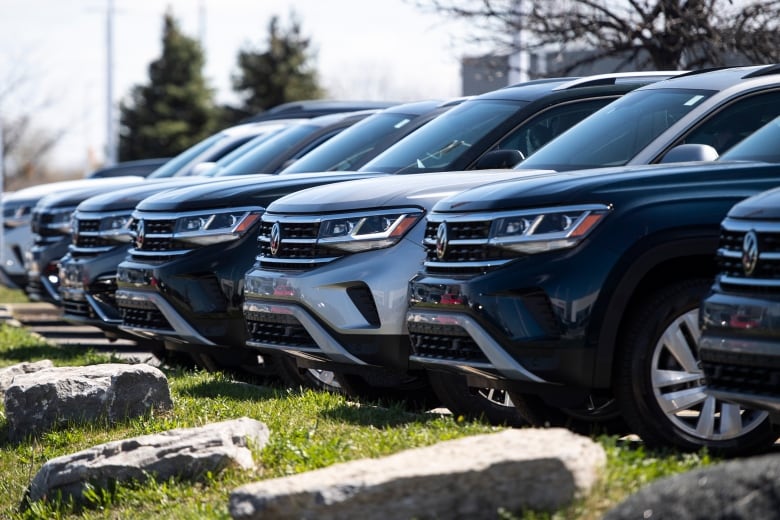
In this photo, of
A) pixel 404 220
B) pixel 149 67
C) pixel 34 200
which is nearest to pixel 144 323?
pixel 404 220

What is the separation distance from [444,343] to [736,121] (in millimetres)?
1899

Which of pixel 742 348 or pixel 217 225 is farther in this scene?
pixel 217 225

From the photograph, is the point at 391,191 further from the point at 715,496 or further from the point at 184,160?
the point at 184,160

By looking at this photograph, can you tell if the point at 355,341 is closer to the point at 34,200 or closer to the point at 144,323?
the point at 144,323

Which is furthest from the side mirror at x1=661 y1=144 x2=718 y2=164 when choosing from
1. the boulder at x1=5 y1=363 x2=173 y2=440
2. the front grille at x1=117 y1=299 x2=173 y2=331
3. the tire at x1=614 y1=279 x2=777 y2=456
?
the front grille at x1=117 y1=299 x2=173 y2=331

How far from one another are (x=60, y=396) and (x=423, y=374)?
7.13ft

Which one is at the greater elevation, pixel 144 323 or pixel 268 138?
pixel 268 138

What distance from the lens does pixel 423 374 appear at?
7820mm

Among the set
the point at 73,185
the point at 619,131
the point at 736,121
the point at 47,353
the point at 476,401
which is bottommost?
the point at 47,353

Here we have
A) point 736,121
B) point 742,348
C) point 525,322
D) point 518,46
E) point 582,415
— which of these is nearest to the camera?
point 742,348

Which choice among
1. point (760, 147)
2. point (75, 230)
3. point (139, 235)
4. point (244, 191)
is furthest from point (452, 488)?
point (75, 230)

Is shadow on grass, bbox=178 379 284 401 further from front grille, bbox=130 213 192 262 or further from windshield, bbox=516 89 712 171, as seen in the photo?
windshield, bbox=516 89 712 171

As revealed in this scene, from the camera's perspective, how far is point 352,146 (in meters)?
10.6

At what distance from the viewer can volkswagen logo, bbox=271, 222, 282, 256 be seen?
8.14 meters
